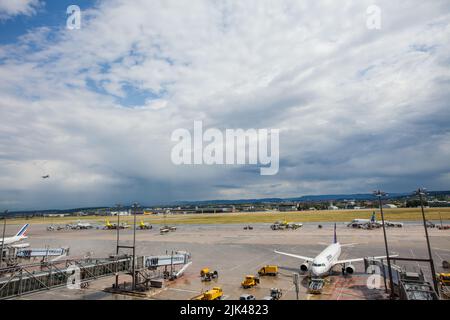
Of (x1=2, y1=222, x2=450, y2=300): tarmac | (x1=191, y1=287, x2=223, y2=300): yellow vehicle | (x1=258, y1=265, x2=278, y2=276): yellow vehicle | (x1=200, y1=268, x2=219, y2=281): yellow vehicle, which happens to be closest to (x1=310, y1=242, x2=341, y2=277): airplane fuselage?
(x1=2, y1=222, x2=450, y2=300): tarmac

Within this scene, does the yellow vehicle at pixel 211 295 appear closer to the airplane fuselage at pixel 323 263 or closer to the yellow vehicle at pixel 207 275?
the yellow vehicle at pixel 207 275

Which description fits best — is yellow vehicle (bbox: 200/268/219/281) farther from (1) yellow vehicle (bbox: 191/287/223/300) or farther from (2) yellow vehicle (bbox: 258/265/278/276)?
(1) yellow vehicle (bbox: 191/287/223/300)

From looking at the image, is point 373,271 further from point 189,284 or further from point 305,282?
point 189,284

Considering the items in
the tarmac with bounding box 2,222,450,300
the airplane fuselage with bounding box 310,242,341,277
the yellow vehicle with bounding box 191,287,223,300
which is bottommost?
the tarmac with bounding box 2,222,450,300

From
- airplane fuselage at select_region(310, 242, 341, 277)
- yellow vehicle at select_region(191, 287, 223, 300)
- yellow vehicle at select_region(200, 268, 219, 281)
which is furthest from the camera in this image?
yellow vehicle at select_region(200, 268, 219, 281)

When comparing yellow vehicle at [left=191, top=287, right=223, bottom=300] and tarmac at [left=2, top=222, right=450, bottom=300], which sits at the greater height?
yellow vehicle at [left=191, top=287, right=223, bottom=300]

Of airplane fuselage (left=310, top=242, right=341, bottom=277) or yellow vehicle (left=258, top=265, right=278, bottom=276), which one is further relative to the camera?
yellow vehicle (left=258, top=265, right=278, bottom=276)

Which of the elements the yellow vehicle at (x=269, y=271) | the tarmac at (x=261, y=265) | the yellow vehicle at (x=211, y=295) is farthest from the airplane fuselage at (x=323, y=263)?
the yellow vehicle at (x=211, y=295)

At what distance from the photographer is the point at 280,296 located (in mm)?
37969

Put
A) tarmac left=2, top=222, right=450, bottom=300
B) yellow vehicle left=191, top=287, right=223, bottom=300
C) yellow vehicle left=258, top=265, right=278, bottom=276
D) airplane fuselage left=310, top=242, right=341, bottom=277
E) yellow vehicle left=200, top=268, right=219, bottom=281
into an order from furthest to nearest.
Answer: yellow vehicle left=258, top=265, right=278, bottom=276
yellow vehicle left=200, top=268, right=219, bottom=281
airplane fuselage left=310, top=242, right=341, bottom=277
tarmac left=2, top=222, right=450, bottom=300
yellow vehicle left=191, top=287, right=223, bottom=300

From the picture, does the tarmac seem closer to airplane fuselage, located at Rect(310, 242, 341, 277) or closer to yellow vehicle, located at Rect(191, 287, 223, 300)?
yellow vehicle, located at Rect(191, 287, 223, 300)

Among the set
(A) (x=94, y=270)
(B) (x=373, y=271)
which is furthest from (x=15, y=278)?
(B) (x=373, y=271)

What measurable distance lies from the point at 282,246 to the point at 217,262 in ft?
82.0
